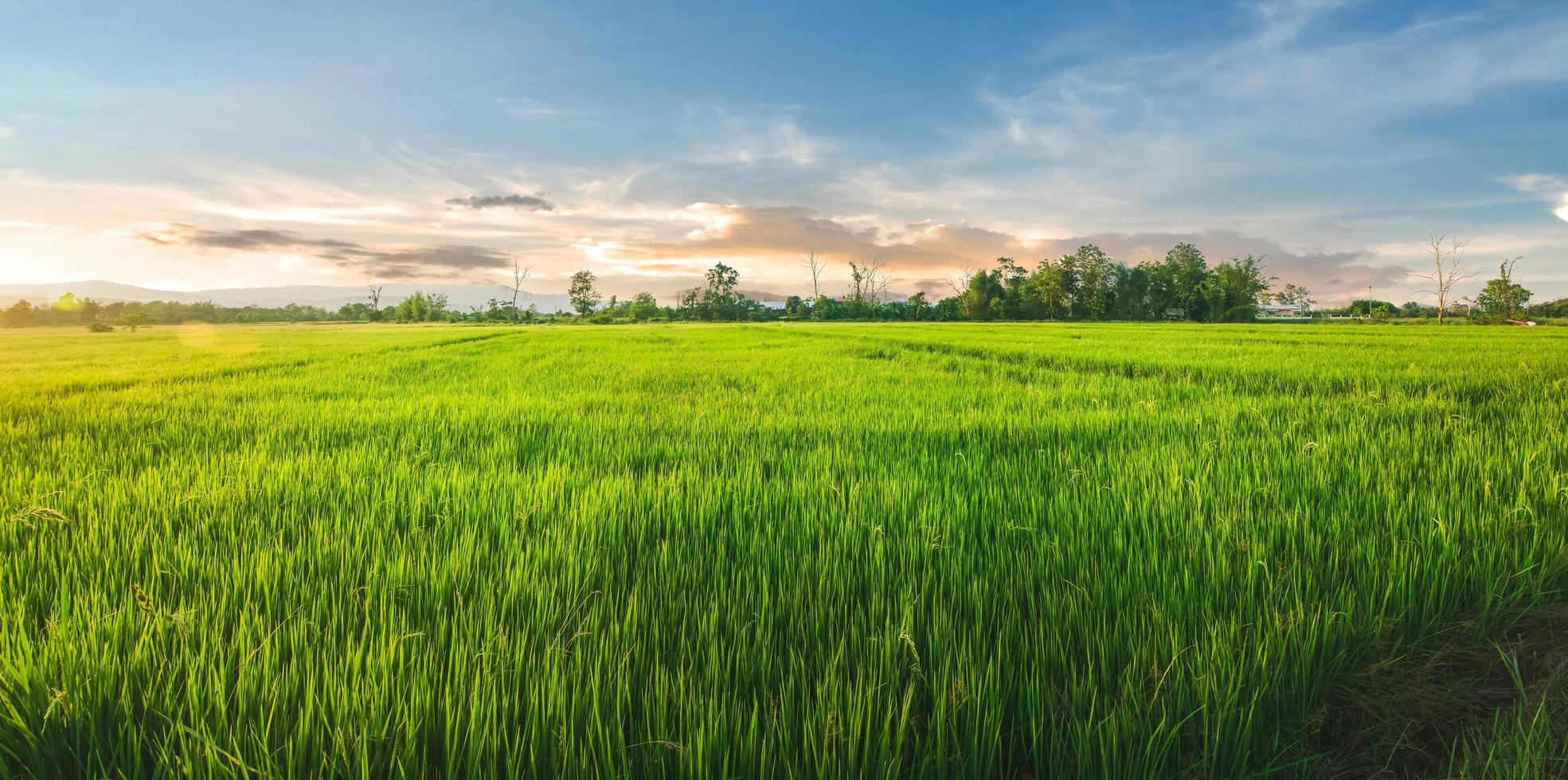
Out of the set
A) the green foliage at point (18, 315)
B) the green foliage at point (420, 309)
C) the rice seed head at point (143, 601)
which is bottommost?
the rice seed head at point (143, 601)

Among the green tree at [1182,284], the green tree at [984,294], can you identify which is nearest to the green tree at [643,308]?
the green tree at [984,294]

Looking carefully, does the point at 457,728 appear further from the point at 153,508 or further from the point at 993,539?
the point at 153,508

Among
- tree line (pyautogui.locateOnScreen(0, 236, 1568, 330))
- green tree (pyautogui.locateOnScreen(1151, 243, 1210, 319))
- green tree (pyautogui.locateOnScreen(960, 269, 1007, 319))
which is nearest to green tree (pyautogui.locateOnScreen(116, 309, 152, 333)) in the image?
tree line (pyautogui.locateOnScreen(0, 236, 1568, 330))

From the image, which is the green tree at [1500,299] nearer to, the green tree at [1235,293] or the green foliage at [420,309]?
the green tree at [1235,293]

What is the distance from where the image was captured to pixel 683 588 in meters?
1.77

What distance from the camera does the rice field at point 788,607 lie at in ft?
3.71

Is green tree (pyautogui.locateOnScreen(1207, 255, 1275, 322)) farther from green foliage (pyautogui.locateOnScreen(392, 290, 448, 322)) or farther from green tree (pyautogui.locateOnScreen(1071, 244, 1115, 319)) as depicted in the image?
green foliage (pyautogui.locateOnScreen(392, 290, 448, 322))

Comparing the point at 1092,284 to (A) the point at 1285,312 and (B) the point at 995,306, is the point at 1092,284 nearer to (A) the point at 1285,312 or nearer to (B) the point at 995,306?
(B) the point at 995,306

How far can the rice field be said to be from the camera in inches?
44.5

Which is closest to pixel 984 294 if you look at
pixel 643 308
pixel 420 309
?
pixel 643 308

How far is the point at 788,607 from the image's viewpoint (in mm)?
1635

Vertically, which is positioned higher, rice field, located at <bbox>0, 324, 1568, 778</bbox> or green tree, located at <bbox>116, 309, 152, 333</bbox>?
green tree, located at <bbox>116, 309, 152, 333</bbox>

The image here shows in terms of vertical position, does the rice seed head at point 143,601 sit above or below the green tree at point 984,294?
below

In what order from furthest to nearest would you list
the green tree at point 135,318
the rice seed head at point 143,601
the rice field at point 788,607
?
1. the green tree at point 135,318
2. the rice seed head at point 143,601
3. the rice field at point 788,607
